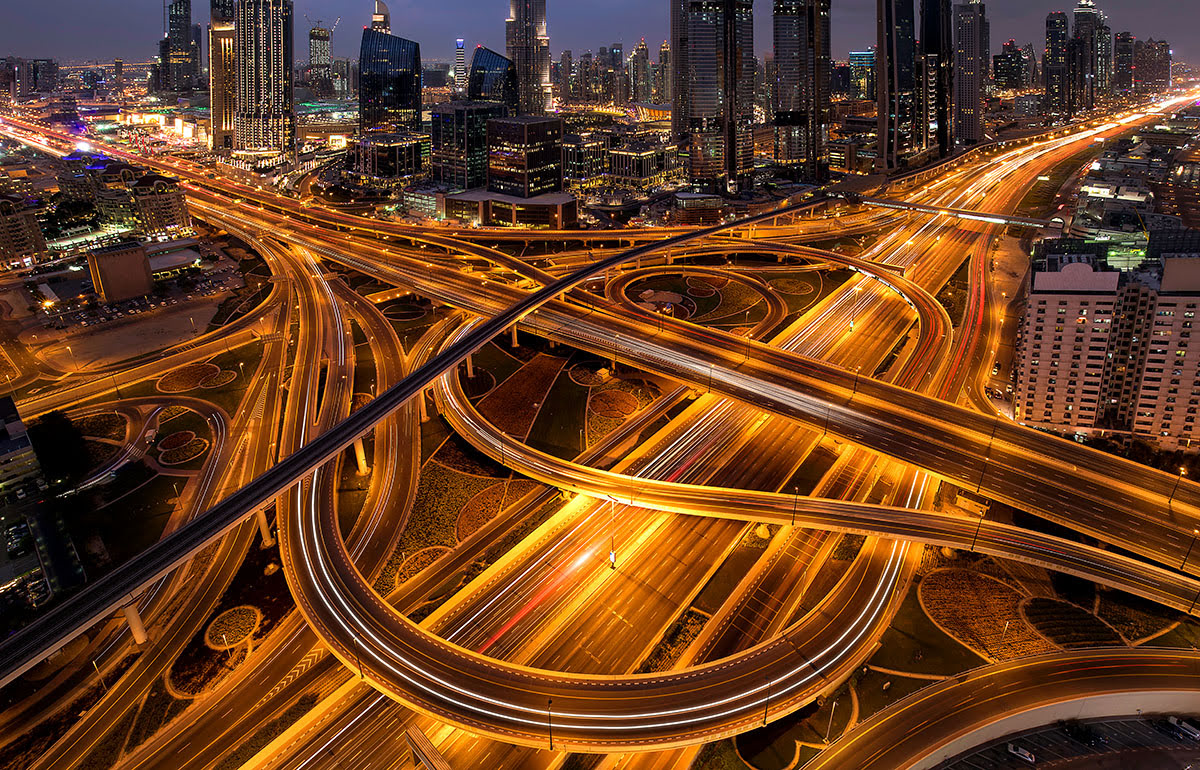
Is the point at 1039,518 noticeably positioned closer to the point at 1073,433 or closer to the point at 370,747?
the point at 1073,433

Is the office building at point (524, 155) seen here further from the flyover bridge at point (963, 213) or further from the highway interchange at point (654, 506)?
the flyover bridge at point (963, 213)

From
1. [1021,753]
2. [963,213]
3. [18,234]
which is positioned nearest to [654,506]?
[1021,753]

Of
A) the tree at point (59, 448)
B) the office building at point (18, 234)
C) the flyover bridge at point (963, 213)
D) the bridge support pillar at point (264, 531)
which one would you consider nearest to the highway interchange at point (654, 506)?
the bridge support pillar at point (264, 531)

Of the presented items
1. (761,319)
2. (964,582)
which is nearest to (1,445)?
(964,582)

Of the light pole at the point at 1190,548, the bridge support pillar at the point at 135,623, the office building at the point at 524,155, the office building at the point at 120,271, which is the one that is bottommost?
the bridge support pillar at the point at 135,623

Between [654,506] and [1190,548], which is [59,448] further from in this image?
[1190,548]
